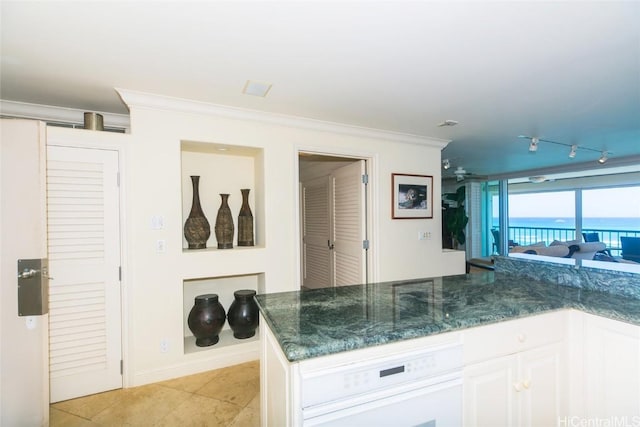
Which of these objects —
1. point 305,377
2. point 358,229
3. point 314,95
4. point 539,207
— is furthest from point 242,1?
point 539,207

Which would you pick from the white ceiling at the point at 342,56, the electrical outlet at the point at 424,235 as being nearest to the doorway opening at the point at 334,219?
the electrical outlet at the point at 424,235

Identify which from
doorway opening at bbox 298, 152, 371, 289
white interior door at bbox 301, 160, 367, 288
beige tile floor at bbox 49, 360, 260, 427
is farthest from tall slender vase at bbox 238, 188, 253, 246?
white interior door at bbox 301, 160, 367, 288

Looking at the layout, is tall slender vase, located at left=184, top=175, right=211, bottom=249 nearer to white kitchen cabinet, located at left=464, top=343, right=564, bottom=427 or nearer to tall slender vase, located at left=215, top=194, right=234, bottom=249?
tall slender vase, located at left=215, top=194, right=234, bottom=249

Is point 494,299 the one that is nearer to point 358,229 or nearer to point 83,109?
point 358,229

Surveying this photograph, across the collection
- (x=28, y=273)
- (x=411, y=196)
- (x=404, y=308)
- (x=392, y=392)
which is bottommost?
(x=392, y=392)

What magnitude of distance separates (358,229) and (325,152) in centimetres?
101

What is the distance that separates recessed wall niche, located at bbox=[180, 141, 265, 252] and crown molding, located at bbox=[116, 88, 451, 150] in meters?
0.31

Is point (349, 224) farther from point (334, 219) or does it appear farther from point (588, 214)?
point (588, 214)

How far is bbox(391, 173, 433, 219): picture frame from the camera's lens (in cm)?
342

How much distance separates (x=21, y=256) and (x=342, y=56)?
2.28 m

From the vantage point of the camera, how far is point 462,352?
1215 mm

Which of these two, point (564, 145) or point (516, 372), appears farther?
point (564, 145)

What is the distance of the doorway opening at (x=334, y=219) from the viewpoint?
3375 mm

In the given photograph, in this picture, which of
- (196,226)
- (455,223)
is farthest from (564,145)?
(196,226)
